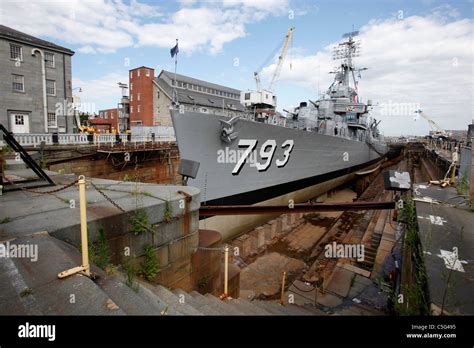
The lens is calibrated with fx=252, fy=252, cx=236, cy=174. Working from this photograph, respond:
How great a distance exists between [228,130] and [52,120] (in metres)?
19.1

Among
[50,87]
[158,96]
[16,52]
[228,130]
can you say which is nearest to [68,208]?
[228,130]

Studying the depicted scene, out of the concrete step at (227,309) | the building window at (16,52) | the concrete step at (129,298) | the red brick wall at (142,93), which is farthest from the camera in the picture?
the red brick wall at (142,93)

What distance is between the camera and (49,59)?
69.4ft

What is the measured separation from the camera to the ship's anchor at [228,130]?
384 inches

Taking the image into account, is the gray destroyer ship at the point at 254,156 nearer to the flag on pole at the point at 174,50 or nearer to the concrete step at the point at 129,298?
the flag on pole at the point at 174,50

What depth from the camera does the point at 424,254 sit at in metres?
3.94

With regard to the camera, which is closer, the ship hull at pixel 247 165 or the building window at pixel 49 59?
the ship hull at pixel 247 165

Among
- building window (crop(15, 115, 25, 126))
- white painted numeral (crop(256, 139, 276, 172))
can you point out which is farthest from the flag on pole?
building window (crop(15, 115, 25, 126))

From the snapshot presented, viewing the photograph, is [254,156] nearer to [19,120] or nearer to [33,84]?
[19,120]

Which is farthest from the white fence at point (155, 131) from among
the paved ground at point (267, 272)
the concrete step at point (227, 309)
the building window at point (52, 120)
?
the concrete step at point (227, 309)

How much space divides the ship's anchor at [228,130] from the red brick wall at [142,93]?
32642 millimetres

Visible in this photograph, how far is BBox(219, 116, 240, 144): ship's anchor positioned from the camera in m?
9.77
